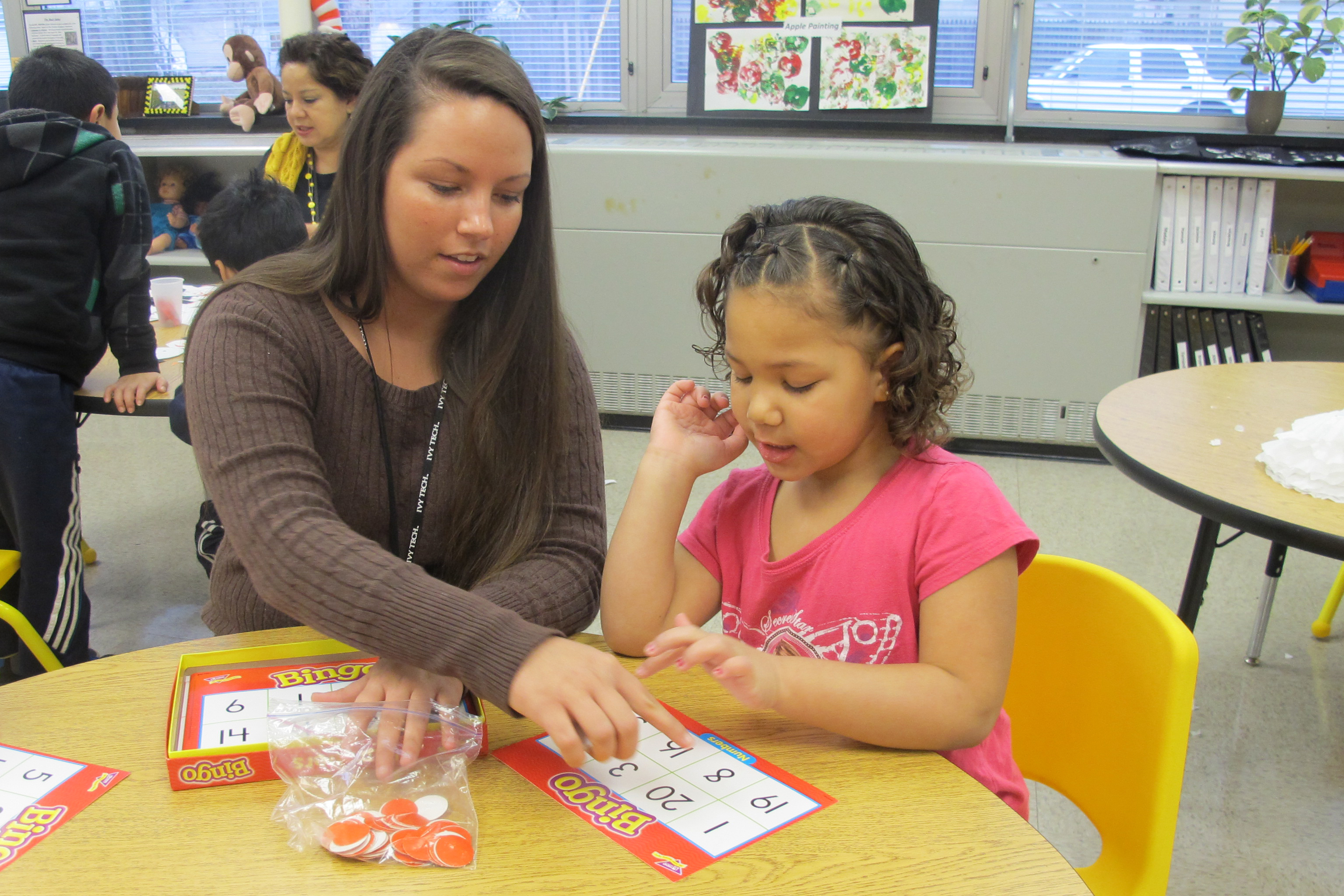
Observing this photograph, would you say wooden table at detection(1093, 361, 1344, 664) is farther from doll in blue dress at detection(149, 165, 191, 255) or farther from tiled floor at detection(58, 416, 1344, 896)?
doll in blue dress at detection(149, 165, 191, 255)

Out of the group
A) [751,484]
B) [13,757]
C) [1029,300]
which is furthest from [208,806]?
[1029,300]

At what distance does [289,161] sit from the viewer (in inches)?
118

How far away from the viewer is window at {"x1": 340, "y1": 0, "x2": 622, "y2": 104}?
3.88m

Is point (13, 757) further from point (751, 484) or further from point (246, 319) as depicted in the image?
point (751, 484)

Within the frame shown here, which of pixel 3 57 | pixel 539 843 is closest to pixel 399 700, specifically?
pixel 539 843

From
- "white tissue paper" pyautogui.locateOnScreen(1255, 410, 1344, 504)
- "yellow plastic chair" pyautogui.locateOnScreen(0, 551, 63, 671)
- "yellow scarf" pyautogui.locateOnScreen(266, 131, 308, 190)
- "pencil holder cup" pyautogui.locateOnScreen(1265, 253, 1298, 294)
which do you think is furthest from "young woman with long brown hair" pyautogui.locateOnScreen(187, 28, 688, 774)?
"pencil holder cup" pyautogui.locateOnScreen(1265, 253, 1298, 294)

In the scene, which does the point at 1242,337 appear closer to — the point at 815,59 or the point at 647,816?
the point at 815,59

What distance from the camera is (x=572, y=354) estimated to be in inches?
47.8

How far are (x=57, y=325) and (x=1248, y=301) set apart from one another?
320 cm

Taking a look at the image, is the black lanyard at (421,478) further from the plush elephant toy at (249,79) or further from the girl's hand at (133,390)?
the plush elephant toy at (249,79)

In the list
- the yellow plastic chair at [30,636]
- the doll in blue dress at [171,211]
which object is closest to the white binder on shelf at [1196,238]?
the yellow plastic chair at [30,636]

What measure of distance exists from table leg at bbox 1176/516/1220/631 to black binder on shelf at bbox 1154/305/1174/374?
169 centimetres

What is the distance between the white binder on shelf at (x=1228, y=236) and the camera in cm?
320

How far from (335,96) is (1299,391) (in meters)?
2.40
